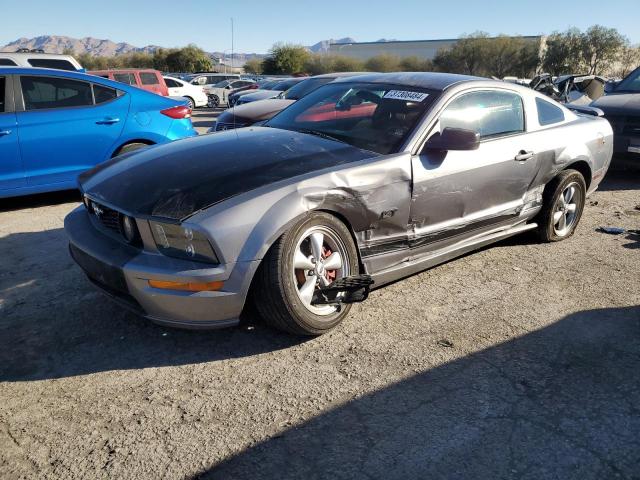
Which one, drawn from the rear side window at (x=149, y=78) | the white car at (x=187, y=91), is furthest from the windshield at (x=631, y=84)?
the white car at (x=187, y=91)

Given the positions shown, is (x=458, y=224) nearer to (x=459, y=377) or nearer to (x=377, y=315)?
(x=377, y=315)

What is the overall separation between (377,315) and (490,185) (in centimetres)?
134

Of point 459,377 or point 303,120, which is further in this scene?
point 303,120

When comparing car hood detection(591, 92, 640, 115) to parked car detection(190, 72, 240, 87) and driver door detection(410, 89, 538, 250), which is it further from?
parked car detection(190, 72, 240, 87)

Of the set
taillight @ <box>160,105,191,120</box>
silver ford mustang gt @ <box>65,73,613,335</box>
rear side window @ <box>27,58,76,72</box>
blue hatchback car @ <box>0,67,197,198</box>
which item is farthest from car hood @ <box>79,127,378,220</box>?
rear side window @ <box>27,58,76,72</box>

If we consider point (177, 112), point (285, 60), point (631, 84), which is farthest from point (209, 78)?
point (285, 60)

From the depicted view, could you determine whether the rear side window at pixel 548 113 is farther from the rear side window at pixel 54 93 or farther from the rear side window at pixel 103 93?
the rear side window at pixel 54 93

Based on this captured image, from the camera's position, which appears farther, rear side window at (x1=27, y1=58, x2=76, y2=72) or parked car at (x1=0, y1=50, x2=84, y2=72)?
rear side window at (x1=27, y1=58, x2=76, y2=72)

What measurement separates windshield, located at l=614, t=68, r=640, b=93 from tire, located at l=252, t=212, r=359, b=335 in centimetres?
765

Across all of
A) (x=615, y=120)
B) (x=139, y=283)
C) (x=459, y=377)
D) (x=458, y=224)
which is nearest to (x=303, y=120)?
(x=458, y=224)

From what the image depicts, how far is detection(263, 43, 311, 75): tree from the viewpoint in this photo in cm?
5847

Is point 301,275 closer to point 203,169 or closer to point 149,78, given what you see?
point 203,169

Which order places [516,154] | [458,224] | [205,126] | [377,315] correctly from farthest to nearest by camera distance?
[205,126] < [516,154] < [458,224] < [377,315]

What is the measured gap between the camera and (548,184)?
4699 mm
